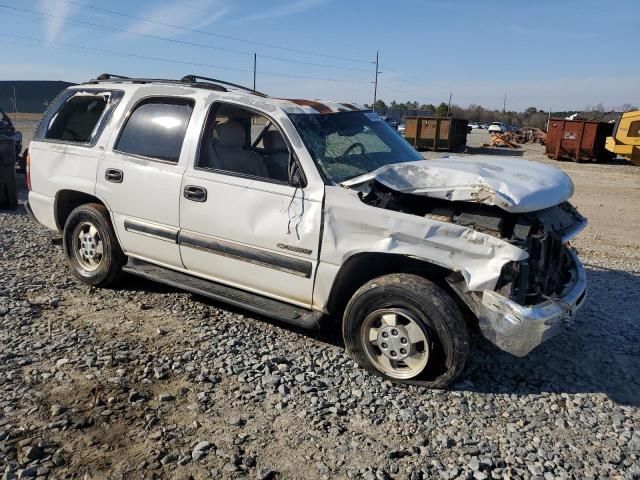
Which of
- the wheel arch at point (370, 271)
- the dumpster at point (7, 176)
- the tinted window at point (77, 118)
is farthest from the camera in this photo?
the dumpster at point (7, 176)

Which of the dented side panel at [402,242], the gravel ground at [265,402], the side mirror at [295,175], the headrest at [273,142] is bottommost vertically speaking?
the gravel ground at [265,402]

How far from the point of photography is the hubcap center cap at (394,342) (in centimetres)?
378

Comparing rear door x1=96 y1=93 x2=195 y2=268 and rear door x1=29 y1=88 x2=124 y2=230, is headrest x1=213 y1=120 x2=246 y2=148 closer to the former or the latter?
rear door x1=96 y1=93 x2=195 y2=268

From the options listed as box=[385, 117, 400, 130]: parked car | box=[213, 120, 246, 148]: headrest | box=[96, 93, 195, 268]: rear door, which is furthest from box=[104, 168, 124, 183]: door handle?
box=[385, 117, 400, 130]: parked car

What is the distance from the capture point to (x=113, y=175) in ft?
16.5

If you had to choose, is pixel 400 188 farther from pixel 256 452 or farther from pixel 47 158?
pixel 47 158

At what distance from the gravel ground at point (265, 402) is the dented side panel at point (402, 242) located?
0.80 m

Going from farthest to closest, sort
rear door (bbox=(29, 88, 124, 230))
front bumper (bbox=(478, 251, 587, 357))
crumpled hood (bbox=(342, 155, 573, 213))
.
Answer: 1. rear door (bbox=(29, 88, 124, 230))
2. crumpled hood (bbox=(342, 155, 573, 213))
3. front bumper (bbox=(478, 251, 587, 357))

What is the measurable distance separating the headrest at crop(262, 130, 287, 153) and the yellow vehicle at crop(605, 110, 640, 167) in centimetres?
2012

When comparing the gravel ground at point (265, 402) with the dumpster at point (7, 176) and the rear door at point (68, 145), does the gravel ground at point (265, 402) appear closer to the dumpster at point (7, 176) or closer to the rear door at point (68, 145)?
the rear door at point (68, 145)

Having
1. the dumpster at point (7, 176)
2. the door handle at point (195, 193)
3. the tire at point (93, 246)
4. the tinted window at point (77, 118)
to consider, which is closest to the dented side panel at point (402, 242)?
the door handle at point (195, 193)

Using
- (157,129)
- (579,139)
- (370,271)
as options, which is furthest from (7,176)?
(579,139)

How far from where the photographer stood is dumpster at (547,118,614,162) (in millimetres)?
23531

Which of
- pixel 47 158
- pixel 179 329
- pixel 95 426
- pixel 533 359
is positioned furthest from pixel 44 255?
pixel 533 359
